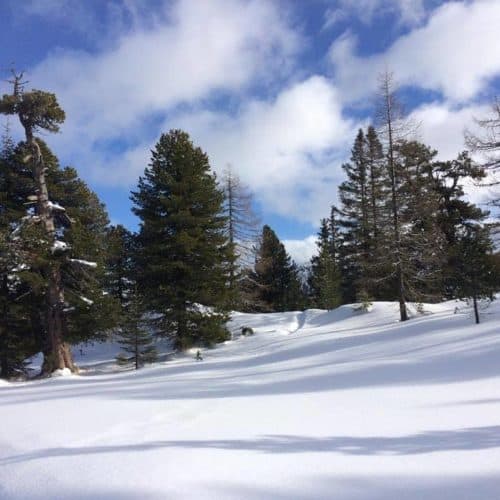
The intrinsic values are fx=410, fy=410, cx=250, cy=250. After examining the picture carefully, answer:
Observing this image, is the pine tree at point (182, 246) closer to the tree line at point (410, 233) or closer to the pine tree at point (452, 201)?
the tree line at point (410, 233)

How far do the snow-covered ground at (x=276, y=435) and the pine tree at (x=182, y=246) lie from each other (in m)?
8.80

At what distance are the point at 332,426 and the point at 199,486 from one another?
2170 millimetres

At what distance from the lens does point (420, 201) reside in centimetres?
1881

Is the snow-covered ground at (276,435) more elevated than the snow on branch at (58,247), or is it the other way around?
the snow on branch at (58,247)

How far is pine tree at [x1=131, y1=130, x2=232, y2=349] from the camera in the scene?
1833cm

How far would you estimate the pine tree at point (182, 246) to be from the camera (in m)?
18.3

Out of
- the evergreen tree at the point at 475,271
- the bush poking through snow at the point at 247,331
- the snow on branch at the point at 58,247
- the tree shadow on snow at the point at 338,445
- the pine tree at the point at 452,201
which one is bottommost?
the tree shadow on snow at the point at 338,445

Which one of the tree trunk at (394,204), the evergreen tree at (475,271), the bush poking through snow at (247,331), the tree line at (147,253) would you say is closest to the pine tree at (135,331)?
the tree line at (147,253)

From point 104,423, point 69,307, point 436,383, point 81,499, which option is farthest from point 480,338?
point 69,307

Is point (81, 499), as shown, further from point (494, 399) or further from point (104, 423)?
point (494, 399)

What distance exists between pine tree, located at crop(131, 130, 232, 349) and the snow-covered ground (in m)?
8.80

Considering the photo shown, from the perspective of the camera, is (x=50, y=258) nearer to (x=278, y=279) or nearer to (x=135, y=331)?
(x=135, y=331)

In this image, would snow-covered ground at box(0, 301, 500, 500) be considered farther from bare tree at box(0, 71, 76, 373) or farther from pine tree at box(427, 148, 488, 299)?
pine tree at box(427, 148, 488, 299)

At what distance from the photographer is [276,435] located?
181 inches
